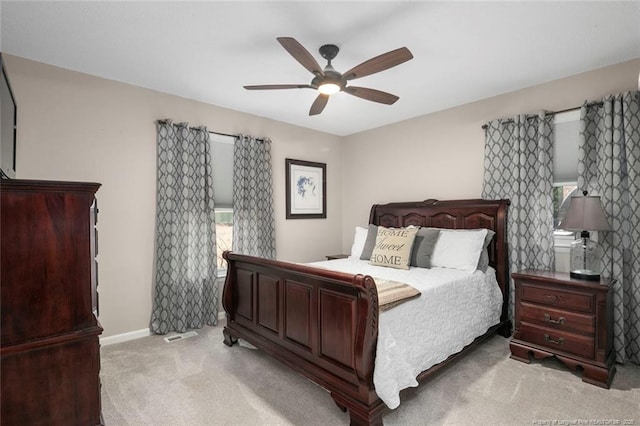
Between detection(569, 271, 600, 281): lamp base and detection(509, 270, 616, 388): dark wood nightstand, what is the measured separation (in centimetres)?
5

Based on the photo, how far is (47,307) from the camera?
152 cm

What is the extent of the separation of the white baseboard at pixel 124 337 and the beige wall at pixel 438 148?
3.11m

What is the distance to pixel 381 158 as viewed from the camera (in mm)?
4754

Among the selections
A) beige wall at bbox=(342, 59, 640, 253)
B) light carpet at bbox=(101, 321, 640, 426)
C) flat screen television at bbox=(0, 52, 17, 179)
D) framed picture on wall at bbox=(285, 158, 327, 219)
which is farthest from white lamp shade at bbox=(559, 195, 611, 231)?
flat screen television at bbox=(0, 52, 17, 179)

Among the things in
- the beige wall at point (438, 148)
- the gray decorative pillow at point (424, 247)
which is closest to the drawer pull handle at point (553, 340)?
the gray decorative pillow at point (424, 247)

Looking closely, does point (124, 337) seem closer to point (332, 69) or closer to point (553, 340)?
point (332, 69)

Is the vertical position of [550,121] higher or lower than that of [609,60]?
lower

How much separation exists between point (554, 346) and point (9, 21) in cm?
474

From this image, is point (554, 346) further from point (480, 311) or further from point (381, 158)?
point (381, 158)

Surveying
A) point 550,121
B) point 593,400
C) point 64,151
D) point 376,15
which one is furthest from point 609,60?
point 64,151

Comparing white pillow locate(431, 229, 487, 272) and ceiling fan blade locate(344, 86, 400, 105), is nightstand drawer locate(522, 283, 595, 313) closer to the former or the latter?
white pillow locate(431, 229, 487, 272)

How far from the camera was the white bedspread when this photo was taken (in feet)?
6.23

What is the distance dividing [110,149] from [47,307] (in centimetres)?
208

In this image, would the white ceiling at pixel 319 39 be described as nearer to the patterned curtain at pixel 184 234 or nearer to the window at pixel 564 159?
the window at pixel 564 159
